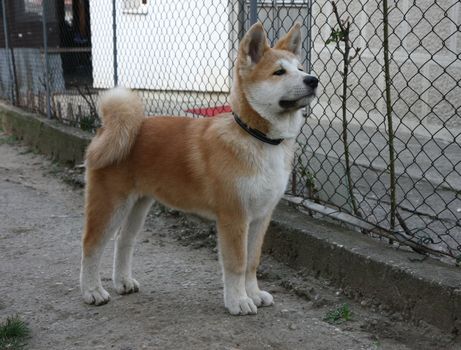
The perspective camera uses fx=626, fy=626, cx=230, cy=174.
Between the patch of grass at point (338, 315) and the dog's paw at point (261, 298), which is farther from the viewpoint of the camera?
the dog's paw at point (261, 298)

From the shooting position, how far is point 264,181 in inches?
116

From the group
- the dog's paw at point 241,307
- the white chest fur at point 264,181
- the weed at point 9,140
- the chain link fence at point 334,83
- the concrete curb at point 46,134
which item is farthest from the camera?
the weed at point 9,140

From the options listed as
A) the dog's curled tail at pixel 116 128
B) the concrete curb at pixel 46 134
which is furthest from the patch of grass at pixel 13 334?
the concrete curb at pixel 46 134

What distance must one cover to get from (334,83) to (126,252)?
5.05 metres

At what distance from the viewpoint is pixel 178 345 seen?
2.76 metres

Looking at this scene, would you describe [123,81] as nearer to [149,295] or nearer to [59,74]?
[59,74]

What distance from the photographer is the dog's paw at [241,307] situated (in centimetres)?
306

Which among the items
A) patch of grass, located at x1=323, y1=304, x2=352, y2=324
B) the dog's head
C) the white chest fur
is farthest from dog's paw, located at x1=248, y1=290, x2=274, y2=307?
the dog's head

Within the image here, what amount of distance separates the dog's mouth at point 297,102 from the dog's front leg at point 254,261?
600 mm

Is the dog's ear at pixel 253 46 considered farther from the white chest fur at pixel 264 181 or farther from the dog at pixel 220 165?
the white chest fur at pixel 264 181

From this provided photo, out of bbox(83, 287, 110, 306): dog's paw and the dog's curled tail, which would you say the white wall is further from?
bbox(83, 287, 110, 306): dog's paw

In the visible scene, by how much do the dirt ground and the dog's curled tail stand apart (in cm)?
77

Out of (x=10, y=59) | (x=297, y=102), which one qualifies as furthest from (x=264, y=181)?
(x=10, y=59)

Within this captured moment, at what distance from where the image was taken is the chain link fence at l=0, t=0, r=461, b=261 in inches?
158
